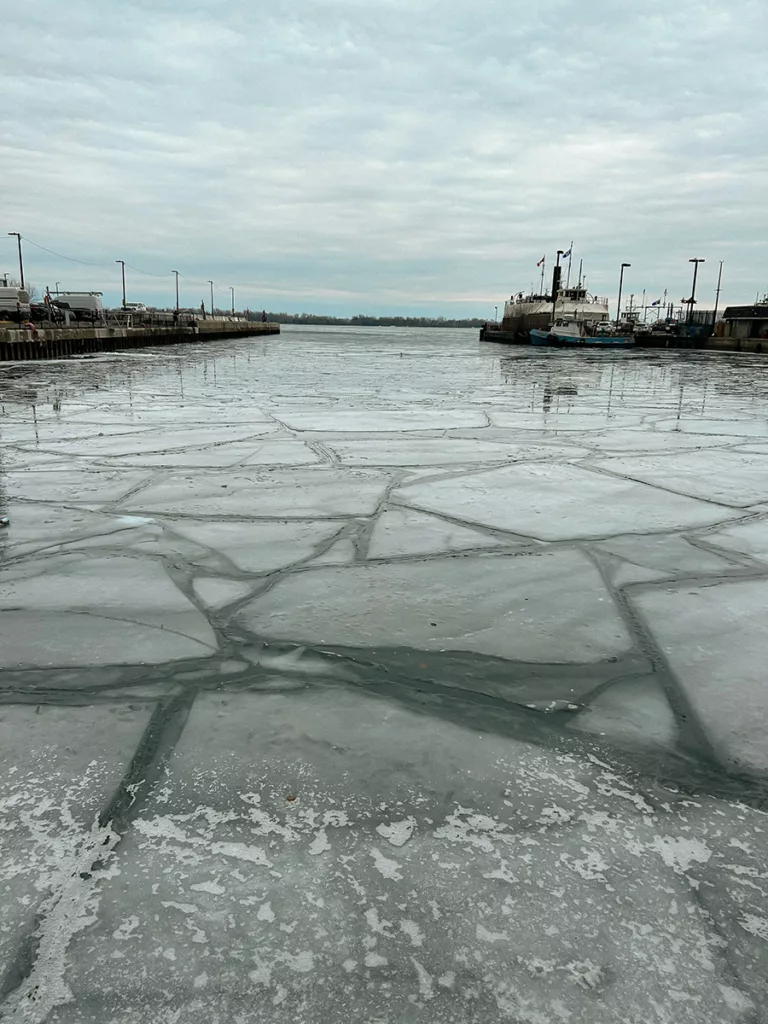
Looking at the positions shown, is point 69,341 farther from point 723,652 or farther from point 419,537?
point 723,652

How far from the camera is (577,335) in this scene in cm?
4809

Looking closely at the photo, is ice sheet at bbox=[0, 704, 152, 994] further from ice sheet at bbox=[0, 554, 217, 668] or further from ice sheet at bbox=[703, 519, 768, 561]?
ice sheet at bbox=[703, 519, 768, 561]

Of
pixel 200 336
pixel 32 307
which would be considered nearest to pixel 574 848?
pixel 32 307

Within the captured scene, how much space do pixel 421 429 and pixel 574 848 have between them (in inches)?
271

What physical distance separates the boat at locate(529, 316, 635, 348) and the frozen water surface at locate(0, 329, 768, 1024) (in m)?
44.7

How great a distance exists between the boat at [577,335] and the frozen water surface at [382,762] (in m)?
44.7

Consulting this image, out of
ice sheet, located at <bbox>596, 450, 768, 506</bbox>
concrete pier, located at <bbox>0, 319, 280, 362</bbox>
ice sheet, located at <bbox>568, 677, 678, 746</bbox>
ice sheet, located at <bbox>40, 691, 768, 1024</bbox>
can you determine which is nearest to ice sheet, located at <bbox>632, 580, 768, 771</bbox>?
ice sheet, located at <bbox>568, 677, 678, 746</bbox>

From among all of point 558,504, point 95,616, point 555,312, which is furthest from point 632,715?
point 555,312

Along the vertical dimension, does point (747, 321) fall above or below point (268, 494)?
above

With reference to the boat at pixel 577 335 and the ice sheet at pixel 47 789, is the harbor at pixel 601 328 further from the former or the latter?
the ice sheet at pixel 47 789

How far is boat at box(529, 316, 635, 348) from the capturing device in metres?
46.4

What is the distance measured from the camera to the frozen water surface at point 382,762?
51.1 inches

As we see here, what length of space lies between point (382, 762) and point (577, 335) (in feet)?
163

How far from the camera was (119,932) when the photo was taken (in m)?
1.36
